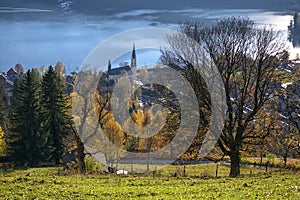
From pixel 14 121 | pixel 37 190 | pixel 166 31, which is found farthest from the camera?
pixel 14 121

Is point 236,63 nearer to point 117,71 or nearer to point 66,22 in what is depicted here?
point 117,71

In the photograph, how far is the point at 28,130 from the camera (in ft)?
152

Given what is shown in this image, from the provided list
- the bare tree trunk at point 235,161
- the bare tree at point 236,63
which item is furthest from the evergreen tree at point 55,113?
the bare tree trunk at point 235,161

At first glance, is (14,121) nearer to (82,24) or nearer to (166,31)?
(82,24)

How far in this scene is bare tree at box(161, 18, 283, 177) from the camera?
20938mm

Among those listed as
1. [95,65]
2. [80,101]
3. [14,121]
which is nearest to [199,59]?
[95,65]

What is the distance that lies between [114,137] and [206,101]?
20.1m

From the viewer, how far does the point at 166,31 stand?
22719mm

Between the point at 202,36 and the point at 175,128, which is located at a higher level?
the point at 202,36

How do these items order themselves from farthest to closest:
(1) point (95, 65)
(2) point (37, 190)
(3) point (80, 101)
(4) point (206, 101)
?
1. (3) point (80, 101)
2. (1) point (95, 65)
3. (4) point (206, 101)
4. (2) point (37, 190)

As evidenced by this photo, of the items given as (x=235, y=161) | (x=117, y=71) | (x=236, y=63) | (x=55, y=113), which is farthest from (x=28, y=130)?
(x=236, y=63)

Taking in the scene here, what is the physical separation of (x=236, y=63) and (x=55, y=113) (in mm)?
32279

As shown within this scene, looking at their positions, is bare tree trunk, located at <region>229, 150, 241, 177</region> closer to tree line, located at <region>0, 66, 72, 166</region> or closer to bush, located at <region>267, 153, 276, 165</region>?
bush, located at <region>267, 153, 276, 165</region>

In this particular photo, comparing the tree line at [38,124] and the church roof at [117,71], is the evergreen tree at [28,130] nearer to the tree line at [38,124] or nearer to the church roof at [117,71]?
the tree line at [38,124]
